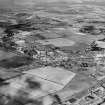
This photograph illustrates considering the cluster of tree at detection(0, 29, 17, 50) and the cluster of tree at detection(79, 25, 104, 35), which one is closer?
the cluster of tree at detection(0, 29, 17, 50)

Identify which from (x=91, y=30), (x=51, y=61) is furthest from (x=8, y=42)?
(x=91, y=30)

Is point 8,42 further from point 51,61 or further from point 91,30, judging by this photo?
point 91,30

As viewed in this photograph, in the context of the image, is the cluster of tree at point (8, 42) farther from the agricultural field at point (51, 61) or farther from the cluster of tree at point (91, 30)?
the cluster of tree at point (91, 30)

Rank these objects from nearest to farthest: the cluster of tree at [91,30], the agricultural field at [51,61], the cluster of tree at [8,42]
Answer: the agricultural field at [51,61] < the cluster of tree at [8,42] < the cluster of tree at [91,30]

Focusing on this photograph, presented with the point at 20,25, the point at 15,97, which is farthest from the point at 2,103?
the point at 20,25

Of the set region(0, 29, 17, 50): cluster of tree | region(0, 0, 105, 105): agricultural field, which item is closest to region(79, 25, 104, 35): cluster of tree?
region(0, 0, 105, 105): agricultural field

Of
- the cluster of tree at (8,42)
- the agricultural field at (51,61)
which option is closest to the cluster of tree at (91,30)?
the agricultural field at (51,61)

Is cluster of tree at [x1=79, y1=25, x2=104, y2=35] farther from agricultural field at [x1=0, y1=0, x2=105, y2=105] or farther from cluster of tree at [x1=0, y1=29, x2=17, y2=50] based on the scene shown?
cluster of tree at [x1=0, y1=29, x2=17, y2=50]

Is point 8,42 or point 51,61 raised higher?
point 8,42

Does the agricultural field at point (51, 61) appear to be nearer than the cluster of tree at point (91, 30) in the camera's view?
Yes

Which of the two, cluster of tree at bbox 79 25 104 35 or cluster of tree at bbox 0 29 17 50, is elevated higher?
cluster of tree at bbox 0 29 17 50

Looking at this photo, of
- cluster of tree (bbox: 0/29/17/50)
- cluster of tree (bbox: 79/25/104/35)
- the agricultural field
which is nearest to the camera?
the agricultural field

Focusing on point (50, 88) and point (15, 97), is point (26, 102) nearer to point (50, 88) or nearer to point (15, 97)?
point (15, 97)
